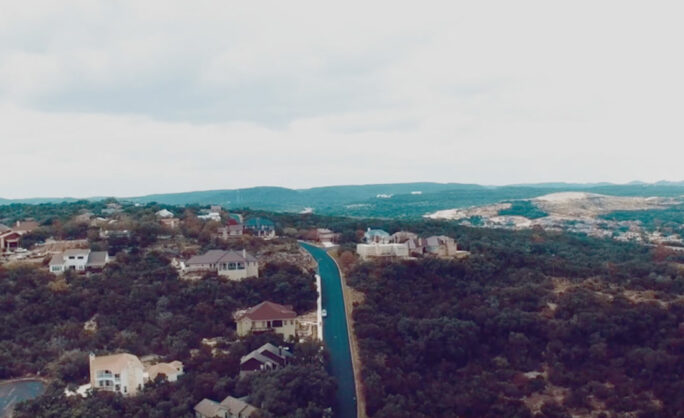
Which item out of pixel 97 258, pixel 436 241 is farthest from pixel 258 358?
pixel 436 241

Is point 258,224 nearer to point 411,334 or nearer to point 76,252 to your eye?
point 76,252

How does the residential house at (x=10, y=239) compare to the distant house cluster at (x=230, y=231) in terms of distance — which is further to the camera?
the distant house cluster at (x=230, y=231)

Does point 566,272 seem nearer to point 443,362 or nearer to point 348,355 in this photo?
point 443,362

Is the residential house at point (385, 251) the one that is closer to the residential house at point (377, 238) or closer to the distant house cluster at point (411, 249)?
the distant house cluster at point (411, 249)

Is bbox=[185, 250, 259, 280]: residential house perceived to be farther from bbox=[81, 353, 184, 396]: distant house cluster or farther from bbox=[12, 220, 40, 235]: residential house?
bbox=[12, 220, 40, 235]: residential house

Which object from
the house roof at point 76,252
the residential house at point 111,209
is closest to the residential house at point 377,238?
the house roof at point 76,252

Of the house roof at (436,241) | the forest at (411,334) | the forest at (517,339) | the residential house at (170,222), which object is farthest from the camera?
the residential house at (170,222)
